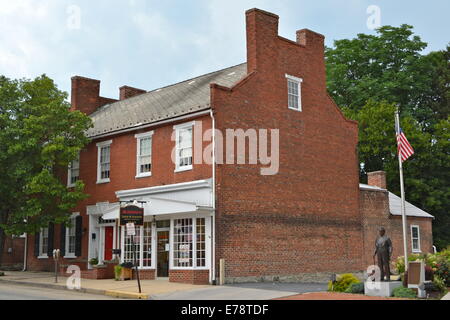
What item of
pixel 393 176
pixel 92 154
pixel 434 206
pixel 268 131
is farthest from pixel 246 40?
pixel 434 206

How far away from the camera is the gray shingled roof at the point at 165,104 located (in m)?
24.7

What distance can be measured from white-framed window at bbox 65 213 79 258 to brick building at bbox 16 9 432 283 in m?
0.10

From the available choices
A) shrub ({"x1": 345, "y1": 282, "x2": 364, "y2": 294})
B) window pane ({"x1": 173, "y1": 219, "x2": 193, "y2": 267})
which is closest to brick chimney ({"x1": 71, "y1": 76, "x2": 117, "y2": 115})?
window pane ({"x1": 173, "y1": 219, "x2": 193, "y2": 267})

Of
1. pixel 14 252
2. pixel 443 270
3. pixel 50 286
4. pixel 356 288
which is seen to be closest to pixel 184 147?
pixel 50 286

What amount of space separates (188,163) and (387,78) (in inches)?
1064

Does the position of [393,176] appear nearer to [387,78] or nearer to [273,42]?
[387,78]

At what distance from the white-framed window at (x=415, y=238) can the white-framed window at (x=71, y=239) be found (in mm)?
A: 19716

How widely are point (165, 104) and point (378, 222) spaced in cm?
1330

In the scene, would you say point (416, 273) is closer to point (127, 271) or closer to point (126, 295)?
point (126, 295)

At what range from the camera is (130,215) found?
795 inches

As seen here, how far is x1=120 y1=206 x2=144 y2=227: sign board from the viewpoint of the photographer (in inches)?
784

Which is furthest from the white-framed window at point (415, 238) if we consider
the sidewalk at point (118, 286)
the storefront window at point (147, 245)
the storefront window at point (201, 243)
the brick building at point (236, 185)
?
the sidewalk at point (118, 286)

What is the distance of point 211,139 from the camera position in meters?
22.2

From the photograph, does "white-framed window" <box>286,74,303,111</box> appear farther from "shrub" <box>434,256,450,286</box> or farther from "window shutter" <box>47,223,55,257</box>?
"window shutter" <box>47,223,55,257</box>
